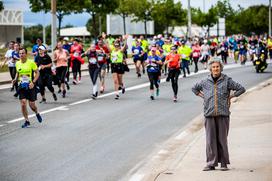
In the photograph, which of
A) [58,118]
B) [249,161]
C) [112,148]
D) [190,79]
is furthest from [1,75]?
[249,161]

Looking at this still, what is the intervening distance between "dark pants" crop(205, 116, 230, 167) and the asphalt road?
135 cm

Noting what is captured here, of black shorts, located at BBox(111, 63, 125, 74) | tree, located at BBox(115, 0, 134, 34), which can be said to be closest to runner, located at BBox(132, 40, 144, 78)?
black shorts, located at BBox(111, 63, 125, 74)

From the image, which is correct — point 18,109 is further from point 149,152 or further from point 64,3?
point 64,3

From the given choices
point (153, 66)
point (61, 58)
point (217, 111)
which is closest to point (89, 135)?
point (217, 111)

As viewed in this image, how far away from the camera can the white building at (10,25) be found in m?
88.2

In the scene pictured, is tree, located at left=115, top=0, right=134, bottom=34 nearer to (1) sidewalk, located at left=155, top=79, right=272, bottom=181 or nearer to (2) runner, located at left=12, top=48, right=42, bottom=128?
(1) sidewalk, located at left=155, top=79, right=272, bottom=181

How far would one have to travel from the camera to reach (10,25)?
89875mm

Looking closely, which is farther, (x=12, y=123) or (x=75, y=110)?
(x=75, y=110)

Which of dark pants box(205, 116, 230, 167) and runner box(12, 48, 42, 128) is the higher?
runner box(12, 48, 42, 128)

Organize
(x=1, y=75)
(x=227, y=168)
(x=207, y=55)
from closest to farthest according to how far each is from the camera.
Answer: (x=227, y=168)
(x=1, y=75)
(x=207, y=55)

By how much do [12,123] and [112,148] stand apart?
4.78m

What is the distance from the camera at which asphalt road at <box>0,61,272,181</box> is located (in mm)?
11406

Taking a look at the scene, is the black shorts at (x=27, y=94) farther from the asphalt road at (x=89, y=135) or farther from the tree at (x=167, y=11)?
the tree at (x=167, y=11)

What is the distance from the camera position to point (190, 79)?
33375mm
